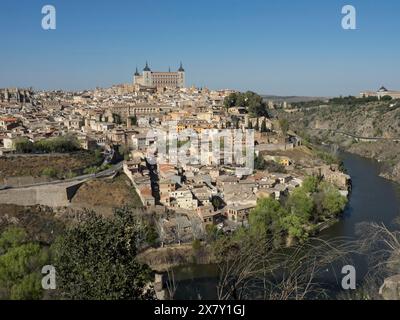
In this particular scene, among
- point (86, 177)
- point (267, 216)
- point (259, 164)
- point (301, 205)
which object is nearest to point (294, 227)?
point (267, 216)

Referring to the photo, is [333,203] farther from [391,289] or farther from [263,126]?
[391,289]

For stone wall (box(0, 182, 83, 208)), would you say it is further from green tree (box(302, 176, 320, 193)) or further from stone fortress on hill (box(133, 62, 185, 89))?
stone fortress on hill (box(133, 62, 185, 89))

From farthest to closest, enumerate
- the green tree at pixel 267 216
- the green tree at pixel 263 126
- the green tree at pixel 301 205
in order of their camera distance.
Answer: the green tree at pixel 263 126 → the green tree at pixel 301 205 → the green tree at pixel 267 216

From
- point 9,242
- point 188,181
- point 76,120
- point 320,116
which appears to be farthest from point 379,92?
point 9,242

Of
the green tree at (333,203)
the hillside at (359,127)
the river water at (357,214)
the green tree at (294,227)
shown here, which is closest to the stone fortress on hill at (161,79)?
the hillside at (359,127)

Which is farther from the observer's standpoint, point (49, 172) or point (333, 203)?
point (49, 172)

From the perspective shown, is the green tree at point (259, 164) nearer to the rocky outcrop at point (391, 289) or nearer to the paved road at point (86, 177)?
the paved road at point (86, 177)
